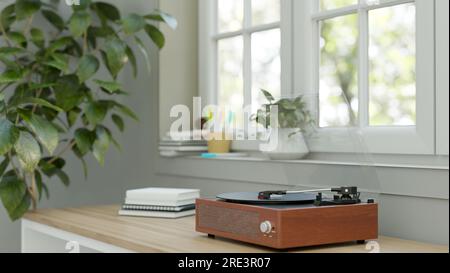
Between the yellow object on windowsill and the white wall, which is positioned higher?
the white wall

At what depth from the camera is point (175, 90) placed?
2.88 m

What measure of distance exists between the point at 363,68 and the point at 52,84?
1.15 m

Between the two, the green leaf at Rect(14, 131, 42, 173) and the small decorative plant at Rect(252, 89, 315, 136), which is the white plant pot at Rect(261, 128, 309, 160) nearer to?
the small decorative plant at Rect(252, 89, 315, 136)

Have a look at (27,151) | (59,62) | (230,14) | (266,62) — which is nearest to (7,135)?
(27,151)

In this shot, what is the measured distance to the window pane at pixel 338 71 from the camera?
189cm

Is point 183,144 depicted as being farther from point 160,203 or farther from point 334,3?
point 334,3

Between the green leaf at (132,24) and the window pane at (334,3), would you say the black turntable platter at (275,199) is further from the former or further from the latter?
the green leaf at (132,24)

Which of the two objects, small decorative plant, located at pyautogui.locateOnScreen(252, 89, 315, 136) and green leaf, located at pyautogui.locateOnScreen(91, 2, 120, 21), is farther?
green leaf, located at pyautogui.locateOnScreen(91, 2, 120, 21)

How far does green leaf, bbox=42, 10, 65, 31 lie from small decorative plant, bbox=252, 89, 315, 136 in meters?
1.17

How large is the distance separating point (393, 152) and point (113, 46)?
46.7 inches

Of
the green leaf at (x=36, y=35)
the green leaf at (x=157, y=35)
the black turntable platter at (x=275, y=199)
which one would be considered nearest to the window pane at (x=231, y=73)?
the green leaf at (x=157, y=35)

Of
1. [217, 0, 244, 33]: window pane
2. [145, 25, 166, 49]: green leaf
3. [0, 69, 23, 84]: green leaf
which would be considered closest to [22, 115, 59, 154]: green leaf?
[0, 69, 23, 84]: green leaf

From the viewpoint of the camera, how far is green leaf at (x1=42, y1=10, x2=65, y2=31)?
281cm
